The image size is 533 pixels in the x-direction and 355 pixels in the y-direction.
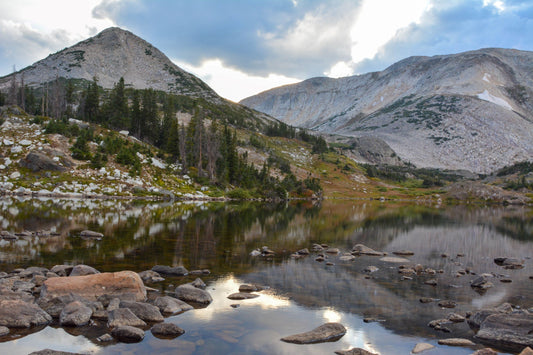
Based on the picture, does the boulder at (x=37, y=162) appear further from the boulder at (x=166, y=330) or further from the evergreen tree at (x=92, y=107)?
the boulder at (x=166, y=330)

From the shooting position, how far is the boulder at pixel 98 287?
1548 cm

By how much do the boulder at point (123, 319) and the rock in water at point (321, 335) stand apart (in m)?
5.13

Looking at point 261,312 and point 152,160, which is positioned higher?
point 152,160

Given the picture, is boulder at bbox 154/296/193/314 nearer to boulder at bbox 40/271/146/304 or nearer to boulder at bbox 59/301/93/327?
boulder at bbox 40/271/146/304

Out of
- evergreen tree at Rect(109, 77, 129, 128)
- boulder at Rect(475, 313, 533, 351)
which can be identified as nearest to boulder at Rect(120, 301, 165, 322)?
boulder at Rect(475, 313, 533, 351)

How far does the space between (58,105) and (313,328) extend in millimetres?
108634

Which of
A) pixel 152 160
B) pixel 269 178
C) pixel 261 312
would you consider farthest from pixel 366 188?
pixel 261 312

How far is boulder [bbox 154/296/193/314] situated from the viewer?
50.1 feet

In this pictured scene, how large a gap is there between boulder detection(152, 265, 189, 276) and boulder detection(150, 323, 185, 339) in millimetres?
7700

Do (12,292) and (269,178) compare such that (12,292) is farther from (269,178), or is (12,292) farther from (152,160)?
(269,178)

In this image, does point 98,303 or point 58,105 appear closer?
point 98,303

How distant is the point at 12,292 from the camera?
15570 millimetres

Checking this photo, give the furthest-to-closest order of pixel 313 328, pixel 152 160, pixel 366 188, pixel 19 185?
1. pixel 366 188
2. pixel 152 160
3. pixel 19 185
4. pixel 313 328

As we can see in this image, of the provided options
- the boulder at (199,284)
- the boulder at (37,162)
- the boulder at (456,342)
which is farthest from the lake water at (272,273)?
the boulder at (37,162)
